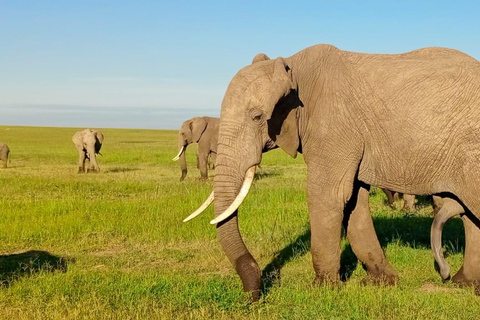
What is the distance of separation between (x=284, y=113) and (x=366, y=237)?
174 centimetres

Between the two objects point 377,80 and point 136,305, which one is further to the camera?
point 377,80

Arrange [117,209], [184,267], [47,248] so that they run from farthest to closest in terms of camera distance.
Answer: [117,209] → [47,248] → [184,267]

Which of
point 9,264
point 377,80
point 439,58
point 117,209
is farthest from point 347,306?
point 117,209

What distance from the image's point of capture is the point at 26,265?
7027 millimetres

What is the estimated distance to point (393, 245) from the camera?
823cm

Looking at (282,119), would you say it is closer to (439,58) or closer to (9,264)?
(439,58)

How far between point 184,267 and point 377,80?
3326 millimetres

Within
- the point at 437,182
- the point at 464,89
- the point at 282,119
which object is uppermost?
the point at 464,89

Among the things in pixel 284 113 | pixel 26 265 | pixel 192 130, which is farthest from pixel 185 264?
pixel 192 130

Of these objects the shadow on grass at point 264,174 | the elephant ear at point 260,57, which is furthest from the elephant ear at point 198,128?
the elephant ear at point 260,57

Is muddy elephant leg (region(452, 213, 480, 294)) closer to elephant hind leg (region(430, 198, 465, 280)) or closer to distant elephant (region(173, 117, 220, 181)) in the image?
elephant hind leg (region(430, 198, 465, 280))

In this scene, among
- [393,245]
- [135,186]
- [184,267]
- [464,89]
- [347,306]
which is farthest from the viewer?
[135,186]

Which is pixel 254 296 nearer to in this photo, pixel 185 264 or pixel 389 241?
pixel 185 264

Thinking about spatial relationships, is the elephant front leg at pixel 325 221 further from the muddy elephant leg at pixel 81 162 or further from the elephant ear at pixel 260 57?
the muddy elephant leg at pixel 81 162
